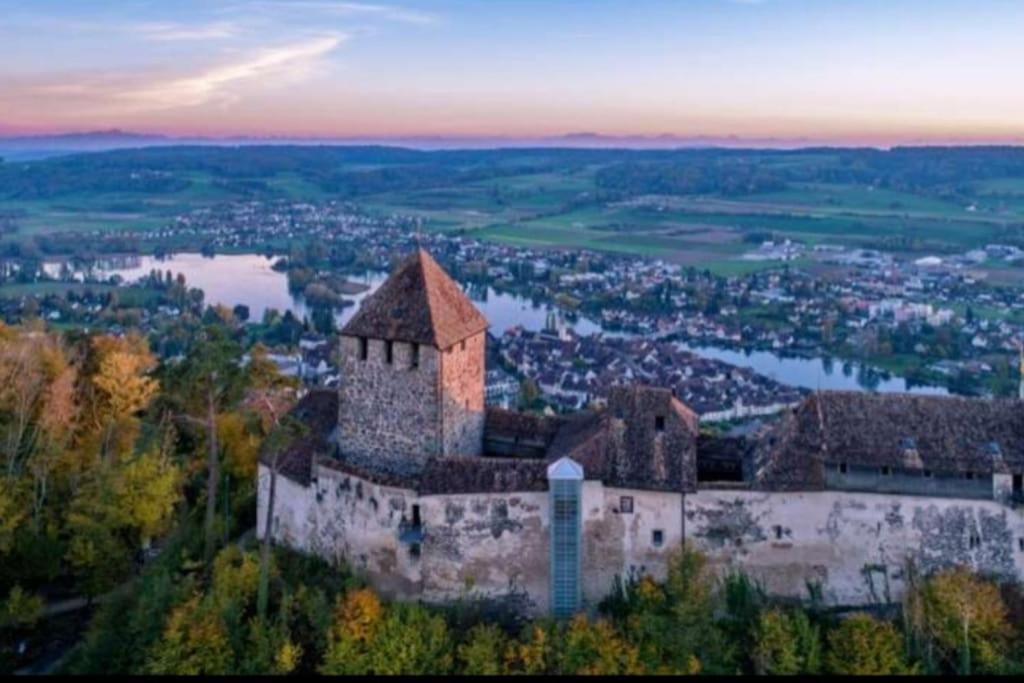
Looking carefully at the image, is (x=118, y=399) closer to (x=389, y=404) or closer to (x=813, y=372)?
(x=389, y=404)

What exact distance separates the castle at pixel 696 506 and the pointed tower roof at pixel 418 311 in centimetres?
58

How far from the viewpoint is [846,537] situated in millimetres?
26609

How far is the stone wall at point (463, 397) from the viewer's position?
1149 inches

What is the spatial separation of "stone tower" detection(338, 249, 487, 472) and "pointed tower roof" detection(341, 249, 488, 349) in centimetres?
3

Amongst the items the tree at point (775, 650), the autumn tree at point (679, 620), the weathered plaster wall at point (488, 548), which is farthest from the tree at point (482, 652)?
the tree at point (775, 650)

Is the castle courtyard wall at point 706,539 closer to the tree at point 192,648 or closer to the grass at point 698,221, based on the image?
the tree at point 192,648

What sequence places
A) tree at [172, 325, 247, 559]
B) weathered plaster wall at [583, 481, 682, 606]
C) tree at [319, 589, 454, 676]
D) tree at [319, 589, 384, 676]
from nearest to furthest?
tree at [319, 589, 454, 676], tree at [319, 589, 384, 676], weathered plaster wall at [583, 481, 682, 606], tree at [172, 325, 247, 559]

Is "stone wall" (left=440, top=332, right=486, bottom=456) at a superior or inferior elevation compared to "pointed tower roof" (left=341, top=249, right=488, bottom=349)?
inferior

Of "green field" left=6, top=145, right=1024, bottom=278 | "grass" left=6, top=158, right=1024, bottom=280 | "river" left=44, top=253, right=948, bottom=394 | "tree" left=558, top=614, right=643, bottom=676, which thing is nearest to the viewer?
"tree" left=558, top=614, right=643, bottom=676

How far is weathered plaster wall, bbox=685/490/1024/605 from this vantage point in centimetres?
2616

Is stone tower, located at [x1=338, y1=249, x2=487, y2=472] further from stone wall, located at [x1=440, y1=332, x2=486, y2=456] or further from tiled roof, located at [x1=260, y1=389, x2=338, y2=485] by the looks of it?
tiled roof, located at [x1=260, y1=389, x2=338, y2=485]

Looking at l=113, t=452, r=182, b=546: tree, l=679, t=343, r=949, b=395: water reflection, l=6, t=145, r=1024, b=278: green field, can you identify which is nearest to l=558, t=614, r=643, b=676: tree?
l=113, t=452, r=182, b=546: tree

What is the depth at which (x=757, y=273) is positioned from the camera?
125938mm

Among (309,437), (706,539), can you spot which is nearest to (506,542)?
(706,539)
